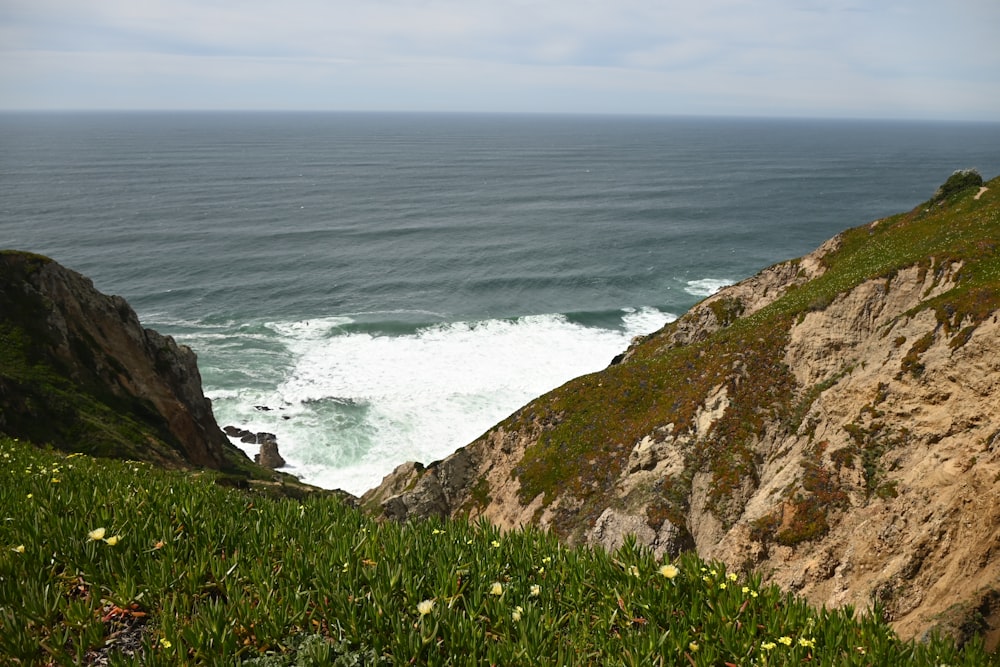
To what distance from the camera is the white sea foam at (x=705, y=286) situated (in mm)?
87625

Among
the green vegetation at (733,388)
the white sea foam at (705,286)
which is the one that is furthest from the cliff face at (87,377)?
the white sea foam at (705,286)

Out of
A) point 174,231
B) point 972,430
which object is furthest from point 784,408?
point 174,231

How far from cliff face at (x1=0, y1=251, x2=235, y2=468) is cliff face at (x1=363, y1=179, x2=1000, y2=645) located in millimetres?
12816

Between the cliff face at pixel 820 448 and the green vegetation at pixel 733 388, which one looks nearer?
the cliff face at pixel 820 448

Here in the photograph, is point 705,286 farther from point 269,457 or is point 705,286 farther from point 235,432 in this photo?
point 235,432

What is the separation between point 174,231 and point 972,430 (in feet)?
408

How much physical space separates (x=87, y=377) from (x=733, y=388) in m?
34.5

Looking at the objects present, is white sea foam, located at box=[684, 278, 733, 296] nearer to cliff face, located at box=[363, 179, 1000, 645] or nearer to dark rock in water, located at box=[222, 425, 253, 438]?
cliff face, located at box=[363, 179, 1000, 645]

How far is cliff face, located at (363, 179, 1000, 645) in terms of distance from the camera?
1623 cm

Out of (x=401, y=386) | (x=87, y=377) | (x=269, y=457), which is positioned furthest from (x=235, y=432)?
(x=87, y=377)

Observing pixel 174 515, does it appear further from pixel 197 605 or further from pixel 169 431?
pixel 169 431

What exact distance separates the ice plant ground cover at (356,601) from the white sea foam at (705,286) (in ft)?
275

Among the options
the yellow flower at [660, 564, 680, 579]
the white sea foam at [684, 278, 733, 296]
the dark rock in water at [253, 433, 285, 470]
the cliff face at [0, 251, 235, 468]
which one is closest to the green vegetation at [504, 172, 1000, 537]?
the yellow flower at [660, 564, 680, 579]

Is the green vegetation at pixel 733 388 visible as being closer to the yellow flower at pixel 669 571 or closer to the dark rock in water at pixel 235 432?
the yellow flower at pixel 669 571
